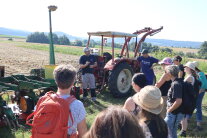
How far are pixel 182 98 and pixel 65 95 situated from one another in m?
1.82

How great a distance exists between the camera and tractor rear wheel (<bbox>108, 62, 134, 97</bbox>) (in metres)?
6.31

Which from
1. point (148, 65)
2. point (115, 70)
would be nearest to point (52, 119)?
point (148, 65)

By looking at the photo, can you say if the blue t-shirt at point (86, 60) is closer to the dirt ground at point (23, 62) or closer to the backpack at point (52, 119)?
the dirt ground at point (23, 62)

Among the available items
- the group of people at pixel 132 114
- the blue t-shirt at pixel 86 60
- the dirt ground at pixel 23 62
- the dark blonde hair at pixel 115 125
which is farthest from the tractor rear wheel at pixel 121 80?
the dark blonde hair at pixel 115 125

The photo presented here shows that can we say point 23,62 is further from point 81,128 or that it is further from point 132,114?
point 132,114

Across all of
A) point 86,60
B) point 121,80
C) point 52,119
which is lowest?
point 121,80

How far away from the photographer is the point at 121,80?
6.72m

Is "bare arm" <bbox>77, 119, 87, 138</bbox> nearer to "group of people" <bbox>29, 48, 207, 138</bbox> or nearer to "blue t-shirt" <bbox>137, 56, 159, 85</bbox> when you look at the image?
"group of people" <bbox>29, 48, 207, 138</bbox>

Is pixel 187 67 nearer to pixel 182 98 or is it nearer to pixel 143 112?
pixel 182 98

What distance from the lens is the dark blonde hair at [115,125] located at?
47.6 inches

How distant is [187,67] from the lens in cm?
392

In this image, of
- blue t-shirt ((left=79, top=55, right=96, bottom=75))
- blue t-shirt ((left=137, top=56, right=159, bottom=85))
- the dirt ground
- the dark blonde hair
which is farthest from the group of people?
the dirt ground

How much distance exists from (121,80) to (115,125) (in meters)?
5.54

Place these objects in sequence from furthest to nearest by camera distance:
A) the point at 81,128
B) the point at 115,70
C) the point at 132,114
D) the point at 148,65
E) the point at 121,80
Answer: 1. the point at 121,80
2. the point at 115,70
3. the point at 148,65
4. the point at 81,128
5. the point at 132,114
